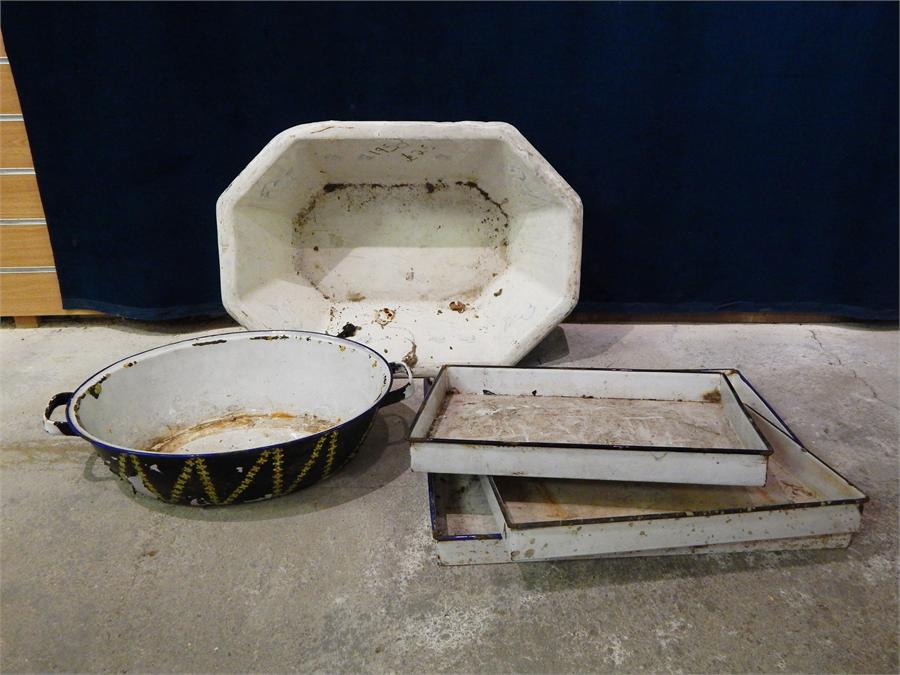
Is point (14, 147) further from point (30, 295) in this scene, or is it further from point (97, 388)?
point (97, 388)

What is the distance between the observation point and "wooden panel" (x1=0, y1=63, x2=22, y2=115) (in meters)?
1.71

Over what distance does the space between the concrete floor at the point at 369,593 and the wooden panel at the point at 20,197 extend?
93 cm

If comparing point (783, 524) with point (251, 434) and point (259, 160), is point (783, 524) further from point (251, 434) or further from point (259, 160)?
point (259, 160)

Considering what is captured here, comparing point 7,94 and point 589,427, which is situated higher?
point 7,94

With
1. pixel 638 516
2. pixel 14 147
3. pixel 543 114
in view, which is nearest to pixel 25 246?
pixel 14 147

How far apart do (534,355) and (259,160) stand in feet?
2.91

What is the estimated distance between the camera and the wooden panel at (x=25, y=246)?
1.85 meters

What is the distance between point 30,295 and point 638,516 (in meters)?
1.93

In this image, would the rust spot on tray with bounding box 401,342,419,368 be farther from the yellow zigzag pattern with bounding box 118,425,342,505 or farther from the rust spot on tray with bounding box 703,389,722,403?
the rust spot on tray with bounding box 703,389,722,403

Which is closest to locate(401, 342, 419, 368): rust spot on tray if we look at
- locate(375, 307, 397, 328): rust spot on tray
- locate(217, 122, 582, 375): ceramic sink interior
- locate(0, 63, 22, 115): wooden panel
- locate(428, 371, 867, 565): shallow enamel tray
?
locate(217, 122, 582, 375): ceramic sink interior

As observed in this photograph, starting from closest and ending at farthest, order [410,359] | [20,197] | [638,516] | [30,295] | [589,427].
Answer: [638,516] < [589,427] < [410,359] < [20,197] < [30,295]

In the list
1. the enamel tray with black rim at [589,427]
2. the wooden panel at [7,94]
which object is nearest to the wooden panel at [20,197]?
the wooden panel at [7,94]

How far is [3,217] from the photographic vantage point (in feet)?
6.01

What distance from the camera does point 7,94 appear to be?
1731mm
